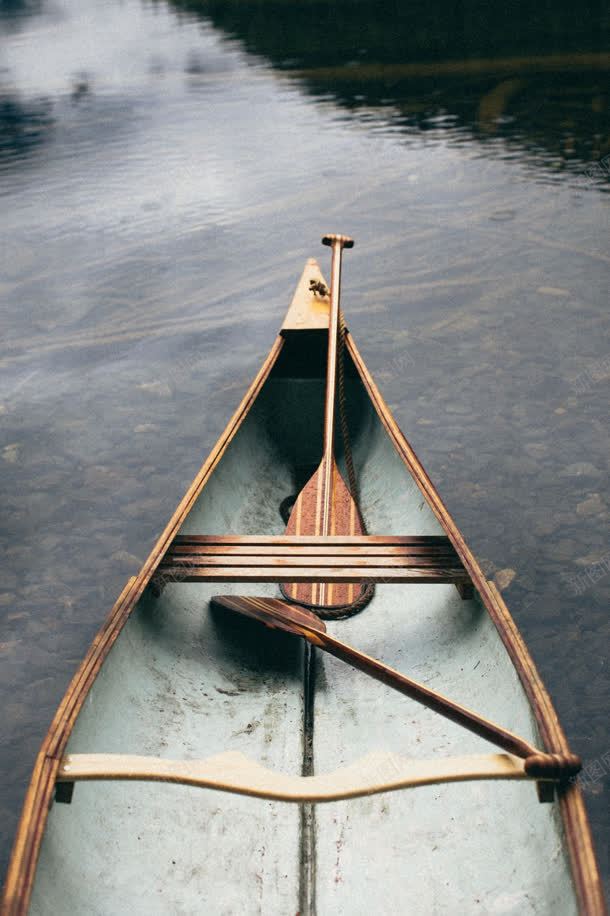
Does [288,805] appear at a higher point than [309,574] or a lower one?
lower

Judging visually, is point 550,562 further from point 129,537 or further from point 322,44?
point 322,44

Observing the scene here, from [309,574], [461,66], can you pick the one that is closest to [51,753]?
[309,574]

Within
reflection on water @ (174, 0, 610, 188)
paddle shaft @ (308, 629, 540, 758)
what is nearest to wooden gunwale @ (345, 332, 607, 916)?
paddle shaft @ (308, 629, 540, 758)

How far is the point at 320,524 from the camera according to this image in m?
4.78

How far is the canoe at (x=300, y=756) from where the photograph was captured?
2635 mm

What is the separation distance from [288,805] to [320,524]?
183 cm

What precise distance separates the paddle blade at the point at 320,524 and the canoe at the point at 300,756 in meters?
0.09

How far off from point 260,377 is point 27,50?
27205 millimetres

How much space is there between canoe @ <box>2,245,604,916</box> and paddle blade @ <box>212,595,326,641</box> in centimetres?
Answer: 7

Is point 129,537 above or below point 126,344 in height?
below

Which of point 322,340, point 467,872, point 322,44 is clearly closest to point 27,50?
point 322,44

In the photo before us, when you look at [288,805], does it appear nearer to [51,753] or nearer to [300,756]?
[300,756]

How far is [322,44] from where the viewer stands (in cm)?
2352

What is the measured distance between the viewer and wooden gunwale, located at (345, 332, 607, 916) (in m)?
2.29
